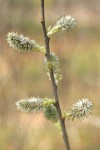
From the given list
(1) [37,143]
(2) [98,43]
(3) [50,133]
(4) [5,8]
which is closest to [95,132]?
(3) [50,133]

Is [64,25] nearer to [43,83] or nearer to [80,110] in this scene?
[80,110]

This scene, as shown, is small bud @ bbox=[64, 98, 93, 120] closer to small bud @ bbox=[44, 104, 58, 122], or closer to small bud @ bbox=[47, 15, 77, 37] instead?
small bud @ bbox=[44, 104, 58, 122]

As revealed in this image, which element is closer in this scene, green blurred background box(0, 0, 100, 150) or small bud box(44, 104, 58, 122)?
small bud box(44, 104, 58, 122)

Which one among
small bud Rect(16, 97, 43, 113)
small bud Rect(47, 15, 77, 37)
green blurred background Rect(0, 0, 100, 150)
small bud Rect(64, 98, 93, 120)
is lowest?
small bud Rect(64, 98, 93, 120)

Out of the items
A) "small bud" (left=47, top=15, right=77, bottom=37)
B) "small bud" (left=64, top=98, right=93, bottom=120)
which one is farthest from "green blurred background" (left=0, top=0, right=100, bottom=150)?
"small bud" (left=64, top=98, right=93, bottom=120)

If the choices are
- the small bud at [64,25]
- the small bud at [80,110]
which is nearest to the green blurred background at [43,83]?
the small bud at [64,25]

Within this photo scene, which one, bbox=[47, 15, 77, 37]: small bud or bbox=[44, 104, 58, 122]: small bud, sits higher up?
bbox=[47, 15, 77, 37]: small bud
